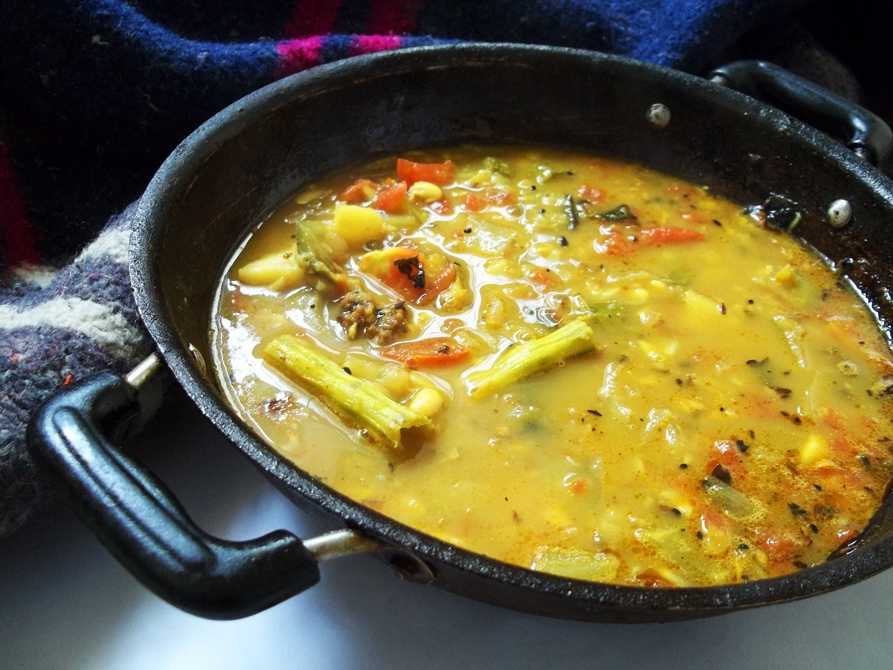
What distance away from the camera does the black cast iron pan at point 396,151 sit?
93 centimetres

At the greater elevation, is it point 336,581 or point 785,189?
point 785,189

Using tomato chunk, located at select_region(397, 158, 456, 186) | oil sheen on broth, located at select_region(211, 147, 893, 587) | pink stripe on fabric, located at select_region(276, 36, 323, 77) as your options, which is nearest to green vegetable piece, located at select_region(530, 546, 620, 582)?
oil sheen on broth, located at select_region(211, 147, 893, 587)

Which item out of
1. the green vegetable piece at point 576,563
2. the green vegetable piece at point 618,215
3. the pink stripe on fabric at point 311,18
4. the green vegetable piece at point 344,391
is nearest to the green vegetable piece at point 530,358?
the green vegetable piece at point 344,391

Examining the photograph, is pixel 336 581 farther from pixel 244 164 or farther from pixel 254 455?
pixel 244 164

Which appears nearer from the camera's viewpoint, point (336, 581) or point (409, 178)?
point (336, 581)

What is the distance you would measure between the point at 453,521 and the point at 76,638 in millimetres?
607

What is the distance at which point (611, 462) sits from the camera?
4.34 feet

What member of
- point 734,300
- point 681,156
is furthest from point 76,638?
point 681,156

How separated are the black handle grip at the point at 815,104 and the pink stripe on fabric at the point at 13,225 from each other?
4.88ft

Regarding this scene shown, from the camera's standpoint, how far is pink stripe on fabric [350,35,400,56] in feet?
6.26

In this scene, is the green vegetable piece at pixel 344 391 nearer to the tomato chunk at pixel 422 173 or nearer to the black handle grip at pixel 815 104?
the tomato chunk at pixel 422 173

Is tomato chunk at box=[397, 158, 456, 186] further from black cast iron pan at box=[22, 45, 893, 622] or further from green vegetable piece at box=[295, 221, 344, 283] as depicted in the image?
green vegetable piece at box=[295, 221, 344, 283]

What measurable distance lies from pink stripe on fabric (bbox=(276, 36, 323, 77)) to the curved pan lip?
0.57 ft

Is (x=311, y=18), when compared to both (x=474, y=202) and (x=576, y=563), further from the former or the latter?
(x=576, y=563)
